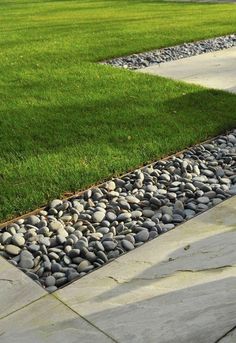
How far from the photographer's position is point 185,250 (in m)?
2.93

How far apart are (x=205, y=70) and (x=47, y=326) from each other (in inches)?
245

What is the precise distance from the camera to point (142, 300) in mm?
2453

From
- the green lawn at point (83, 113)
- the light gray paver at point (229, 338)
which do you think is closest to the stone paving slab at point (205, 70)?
the green lawn at point (83, 113)

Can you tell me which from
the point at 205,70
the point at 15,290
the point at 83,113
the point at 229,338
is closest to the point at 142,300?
the point at 229,338

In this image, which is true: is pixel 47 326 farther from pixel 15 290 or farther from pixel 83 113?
pixel 83 113

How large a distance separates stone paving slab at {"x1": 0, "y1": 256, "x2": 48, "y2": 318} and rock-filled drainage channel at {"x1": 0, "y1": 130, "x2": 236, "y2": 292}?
0.18ft

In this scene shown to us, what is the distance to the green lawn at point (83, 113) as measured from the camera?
399 cm

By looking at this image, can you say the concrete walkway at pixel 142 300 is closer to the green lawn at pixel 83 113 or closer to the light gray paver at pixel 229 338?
the light gray paver at pixel 229 338

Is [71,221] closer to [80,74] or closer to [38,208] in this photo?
[38,208]

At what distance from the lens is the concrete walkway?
2219 mm

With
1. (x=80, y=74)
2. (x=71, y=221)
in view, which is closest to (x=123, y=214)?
(x=71, y=221)

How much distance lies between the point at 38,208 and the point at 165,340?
167 cm

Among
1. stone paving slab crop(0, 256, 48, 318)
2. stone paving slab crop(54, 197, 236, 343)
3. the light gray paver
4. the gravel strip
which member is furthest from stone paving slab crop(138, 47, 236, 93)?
the light gray paver

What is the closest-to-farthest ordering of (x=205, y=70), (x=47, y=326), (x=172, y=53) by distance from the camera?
(x=47, y=326) < (x=205, y=70) < (x=172, y=53)
